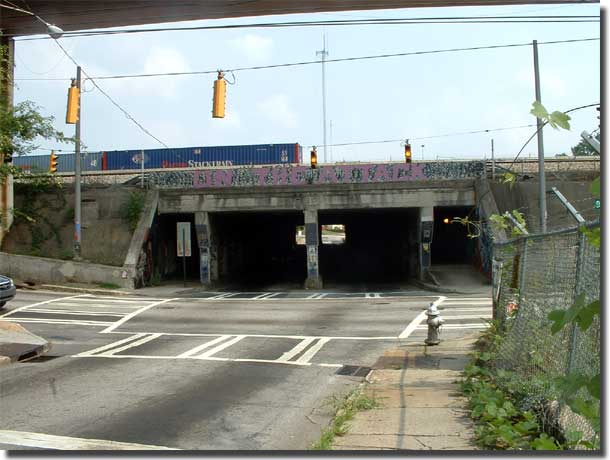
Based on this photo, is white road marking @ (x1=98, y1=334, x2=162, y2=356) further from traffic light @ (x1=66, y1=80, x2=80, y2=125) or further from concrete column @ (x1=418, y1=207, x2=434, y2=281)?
concrete column @ (x1=418, y1=207, x2=434, y2=281)

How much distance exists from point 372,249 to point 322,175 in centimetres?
2370

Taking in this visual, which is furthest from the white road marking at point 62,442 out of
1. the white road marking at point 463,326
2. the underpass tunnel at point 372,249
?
the underpass tunnel at point 372,249

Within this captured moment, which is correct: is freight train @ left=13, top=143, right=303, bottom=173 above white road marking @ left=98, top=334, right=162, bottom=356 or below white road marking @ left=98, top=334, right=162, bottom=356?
above

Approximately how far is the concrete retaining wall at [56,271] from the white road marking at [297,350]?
676 inches

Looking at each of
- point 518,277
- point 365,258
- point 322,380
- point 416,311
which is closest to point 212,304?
point 416,311

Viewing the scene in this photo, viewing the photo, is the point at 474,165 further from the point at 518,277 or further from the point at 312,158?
the point at 518,277

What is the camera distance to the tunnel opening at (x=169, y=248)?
104ft

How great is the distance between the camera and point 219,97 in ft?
58.3

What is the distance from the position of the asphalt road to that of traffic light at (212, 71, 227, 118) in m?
5.78

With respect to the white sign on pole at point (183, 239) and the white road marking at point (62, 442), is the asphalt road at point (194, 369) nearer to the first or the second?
the white road marking at point (62, 442)

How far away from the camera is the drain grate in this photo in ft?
35.2

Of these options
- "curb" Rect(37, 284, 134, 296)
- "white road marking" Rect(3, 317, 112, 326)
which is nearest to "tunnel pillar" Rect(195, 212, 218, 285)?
"curb" Rect(37, 284, 134, 296)

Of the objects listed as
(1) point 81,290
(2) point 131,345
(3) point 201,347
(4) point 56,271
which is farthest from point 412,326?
(4) point 56,271

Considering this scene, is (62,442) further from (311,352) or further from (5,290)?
(5,290)
